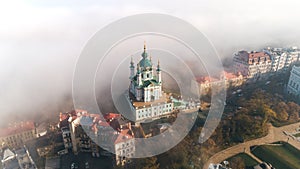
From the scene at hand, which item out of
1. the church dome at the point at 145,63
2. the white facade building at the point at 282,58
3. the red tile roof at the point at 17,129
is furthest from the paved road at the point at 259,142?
the red tile roof at the point at 17,129

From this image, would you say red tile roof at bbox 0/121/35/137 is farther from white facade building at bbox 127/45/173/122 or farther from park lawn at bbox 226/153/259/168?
park lawn at bbox 226/153/259/168

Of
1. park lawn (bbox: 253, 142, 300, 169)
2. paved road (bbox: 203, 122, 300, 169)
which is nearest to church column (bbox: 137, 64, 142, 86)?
paved road (bbox: 203, 122, 300, 169)

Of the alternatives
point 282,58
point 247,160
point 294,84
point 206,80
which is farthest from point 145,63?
point 282,58

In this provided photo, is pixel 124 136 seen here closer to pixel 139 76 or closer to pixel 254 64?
pixel 139 76

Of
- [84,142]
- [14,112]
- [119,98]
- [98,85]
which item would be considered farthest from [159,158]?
[14,112]

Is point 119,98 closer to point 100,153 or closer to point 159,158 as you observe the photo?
point 100,153
